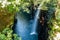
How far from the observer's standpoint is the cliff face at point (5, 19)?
186 inches

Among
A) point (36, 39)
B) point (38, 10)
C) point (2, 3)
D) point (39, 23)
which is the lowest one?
point (36, 39)

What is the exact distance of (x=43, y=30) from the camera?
5629mm

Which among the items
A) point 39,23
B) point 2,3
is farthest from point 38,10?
point 2,3

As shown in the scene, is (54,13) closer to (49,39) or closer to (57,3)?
(57,3)

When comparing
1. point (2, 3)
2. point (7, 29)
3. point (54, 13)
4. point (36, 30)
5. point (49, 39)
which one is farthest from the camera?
point (36, 30)

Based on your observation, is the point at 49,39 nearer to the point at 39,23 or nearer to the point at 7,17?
the point at 39,23

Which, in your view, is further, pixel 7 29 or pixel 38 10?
pixel 38 10

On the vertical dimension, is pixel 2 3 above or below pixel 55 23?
above

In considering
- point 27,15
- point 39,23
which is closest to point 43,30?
point 39,23

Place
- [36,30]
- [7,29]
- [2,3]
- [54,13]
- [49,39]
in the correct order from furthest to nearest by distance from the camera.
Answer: [36,30] → [54,13] → [49,39] → [7,29] → [2,3]

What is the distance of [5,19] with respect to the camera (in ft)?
15.8

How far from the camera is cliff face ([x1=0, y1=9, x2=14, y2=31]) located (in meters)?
4.73

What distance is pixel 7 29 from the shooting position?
184 inches

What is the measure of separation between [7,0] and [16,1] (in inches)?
8.3
